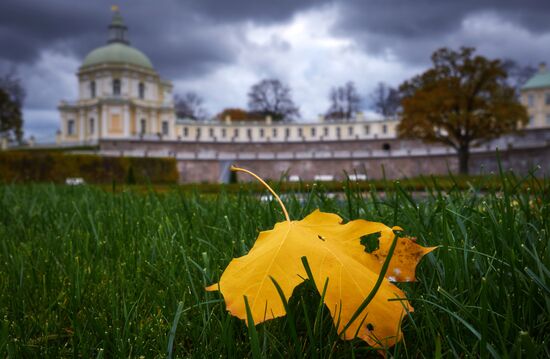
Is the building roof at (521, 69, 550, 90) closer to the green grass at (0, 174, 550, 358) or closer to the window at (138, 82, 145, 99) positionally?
the window at (138, 82, 145, 99)

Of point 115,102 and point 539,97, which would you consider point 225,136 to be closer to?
point 115,102

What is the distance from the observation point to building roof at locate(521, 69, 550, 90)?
70.3 metres

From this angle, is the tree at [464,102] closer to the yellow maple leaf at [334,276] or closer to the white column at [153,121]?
the yellow maple leaf at [334,276]

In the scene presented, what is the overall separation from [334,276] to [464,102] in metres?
36.9

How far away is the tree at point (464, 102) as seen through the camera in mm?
34219

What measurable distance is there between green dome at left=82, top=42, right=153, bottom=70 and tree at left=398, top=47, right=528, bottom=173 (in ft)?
159

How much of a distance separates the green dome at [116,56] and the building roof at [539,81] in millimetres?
58690

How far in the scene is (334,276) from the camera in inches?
39.8

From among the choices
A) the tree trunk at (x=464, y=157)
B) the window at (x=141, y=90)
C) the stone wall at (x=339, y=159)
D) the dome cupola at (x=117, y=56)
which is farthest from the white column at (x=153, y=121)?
the tree trunk at (x=464, y=157)

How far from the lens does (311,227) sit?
113cm

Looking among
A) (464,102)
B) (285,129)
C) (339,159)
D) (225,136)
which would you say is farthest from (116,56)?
(464,102)

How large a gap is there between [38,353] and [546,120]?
272 feet

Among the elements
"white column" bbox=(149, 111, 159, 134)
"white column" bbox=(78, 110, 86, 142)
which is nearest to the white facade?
"white column" bbox=(149, 111, 159, 134)

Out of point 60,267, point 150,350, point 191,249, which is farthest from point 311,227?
point 60,267
